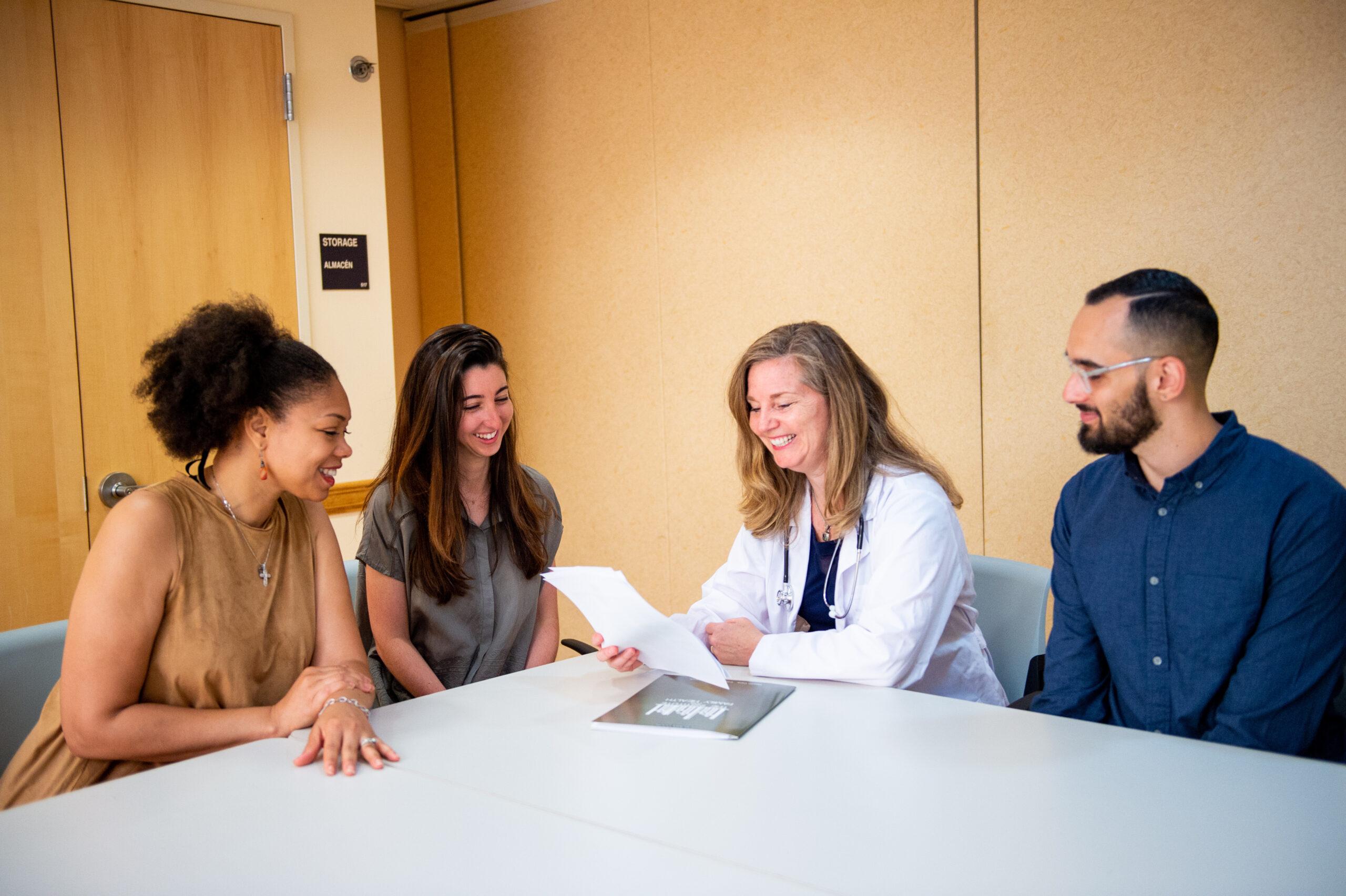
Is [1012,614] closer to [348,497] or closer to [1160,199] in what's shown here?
[1160,199]

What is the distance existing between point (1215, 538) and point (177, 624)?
190 centimetres

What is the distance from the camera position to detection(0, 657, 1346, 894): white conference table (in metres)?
1.26

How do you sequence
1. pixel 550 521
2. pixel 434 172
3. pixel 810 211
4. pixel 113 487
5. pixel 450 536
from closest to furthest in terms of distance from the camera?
pixel 450 536 → pixel 550 521 → pixel 113 487 → pixel 810 211 → pixel 434 172

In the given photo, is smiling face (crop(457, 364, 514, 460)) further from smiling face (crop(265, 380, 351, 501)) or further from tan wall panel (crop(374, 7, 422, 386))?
tan wall panel (crop(374, 7, 422, 386))

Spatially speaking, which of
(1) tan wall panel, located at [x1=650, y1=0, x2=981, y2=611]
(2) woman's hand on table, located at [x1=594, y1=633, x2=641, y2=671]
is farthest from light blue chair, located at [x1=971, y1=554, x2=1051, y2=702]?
(1) tan wall panel, located at [x1=650, y1=0, x2=981, y2=611]

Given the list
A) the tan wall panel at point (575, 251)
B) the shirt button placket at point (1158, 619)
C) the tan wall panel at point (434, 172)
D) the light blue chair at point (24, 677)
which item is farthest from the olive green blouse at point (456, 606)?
the tan wall panel at point (434, 172)

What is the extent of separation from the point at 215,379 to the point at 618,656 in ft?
3.17

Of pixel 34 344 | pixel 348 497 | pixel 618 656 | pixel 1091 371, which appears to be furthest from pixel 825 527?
pixel 34 344

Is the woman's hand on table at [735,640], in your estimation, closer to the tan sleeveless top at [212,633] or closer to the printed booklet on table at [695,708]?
the printed booklet on table at [695,708]

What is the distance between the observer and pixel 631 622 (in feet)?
6.60

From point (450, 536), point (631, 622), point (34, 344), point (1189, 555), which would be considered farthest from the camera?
point (34, 344)

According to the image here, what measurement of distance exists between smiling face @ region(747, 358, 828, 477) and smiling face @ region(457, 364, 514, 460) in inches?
26.7

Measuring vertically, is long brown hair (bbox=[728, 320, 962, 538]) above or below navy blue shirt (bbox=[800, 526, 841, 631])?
above

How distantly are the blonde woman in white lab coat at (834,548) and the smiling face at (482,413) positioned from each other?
60 centimetres
